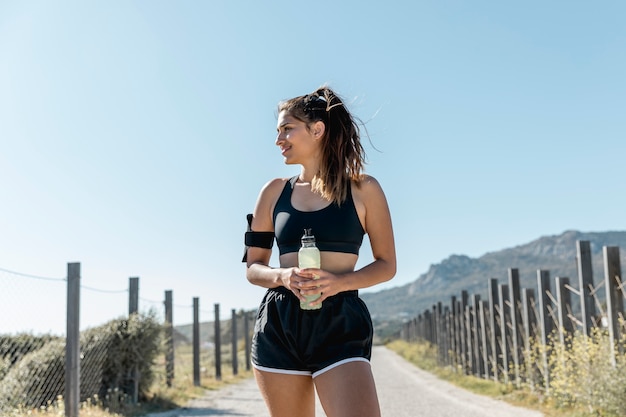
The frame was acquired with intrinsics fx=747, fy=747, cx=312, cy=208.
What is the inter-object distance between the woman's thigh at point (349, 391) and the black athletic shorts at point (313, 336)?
35 mm

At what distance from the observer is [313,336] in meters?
2.89

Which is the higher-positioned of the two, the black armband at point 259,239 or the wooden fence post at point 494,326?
the black armband at point 259,239

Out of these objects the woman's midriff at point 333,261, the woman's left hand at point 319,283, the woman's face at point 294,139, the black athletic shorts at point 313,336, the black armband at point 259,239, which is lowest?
the black athletic shorts at point 313,336

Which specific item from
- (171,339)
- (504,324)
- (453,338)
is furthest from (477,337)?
(171,339)

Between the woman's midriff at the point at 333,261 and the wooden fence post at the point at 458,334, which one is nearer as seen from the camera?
the woman's midriff at the point at 333,261

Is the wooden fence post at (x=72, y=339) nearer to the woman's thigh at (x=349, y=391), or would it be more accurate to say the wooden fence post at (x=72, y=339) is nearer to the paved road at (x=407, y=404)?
the paved road at (x=407, y=404)

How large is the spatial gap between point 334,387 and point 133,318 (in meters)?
10.5

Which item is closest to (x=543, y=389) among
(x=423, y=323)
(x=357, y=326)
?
(x=357, y=326)

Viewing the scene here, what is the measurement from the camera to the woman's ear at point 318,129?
315cm

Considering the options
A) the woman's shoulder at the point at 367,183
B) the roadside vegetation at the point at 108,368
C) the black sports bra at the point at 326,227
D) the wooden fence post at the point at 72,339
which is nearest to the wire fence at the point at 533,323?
the roadside vegetation at the point at 108,368

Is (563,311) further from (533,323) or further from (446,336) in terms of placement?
(446,336)

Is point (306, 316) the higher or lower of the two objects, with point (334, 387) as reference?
higher

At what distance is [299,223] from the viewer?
9.91ft

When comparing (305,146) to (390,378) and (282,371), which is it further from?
(390,378)
